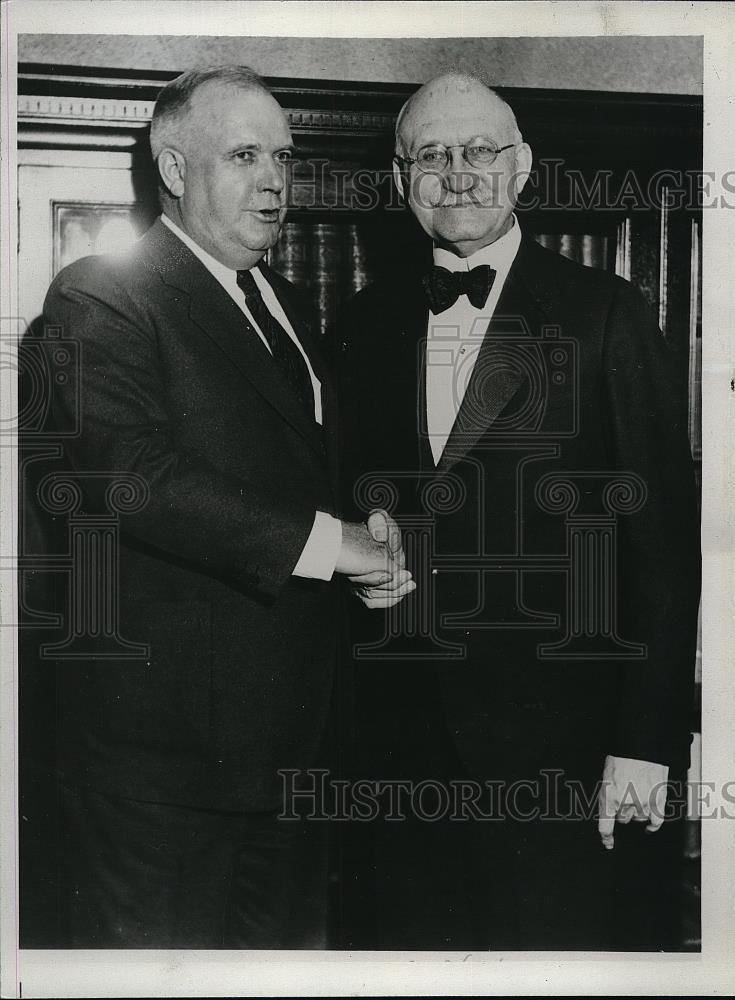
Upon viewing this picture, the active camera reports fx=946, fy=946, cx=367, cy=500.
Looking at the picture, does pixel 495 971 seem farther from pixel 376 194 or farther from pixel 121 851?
pixel 376 194

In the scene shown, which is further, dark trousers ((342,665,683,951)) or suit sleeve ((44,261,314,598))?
dark trousers ((342,665,683,951))

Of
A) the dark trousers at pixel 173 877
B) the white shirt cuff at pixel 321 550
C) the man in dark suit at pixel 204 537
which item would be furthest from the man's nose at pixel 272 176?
the dark trousers at pixel 173 877

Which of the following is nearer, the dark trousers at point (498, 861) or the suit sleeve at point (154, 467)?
the suit sleeve at point (154, 467)

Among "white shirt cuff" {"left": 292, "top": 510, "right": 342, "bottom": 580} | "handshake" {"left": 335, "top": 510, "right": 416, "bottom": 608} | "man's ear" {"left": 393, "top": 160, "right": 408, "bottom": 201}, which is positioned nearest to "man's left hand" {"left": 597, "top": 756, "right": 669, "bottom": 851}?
"handshake" {"left": 335, "top": 510, "right": 416, "bottom": 608}

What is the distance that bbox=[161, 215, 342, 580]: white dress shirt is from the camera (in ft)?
5.49

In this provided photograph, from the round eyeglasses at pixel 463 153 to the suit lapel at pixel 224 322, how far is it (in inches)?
17.0

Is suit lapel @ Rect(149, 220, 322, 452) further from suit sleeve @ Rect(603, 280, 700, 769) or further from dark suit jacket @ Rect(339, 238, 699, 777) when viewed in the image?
suit sleeve @ Rect(603, 280, 700, 769)

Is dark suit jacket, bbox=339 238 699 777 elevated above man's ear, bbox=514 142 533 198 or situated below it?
below

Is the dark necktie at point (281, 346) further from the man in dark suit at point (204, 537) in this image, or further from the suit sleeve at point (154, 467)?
the suit sleeve at point (154, 467)

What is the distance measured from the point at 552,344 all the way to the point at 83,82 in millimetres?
984

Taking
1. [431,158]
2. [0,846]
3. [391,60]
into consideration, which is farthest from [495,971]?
[391,60]

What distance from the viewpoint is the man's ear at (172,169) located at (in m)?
1.70

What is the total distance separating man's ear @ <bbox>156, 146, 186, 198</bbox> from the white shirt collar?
48cm

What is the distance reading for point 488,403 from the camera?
67.1 inches
